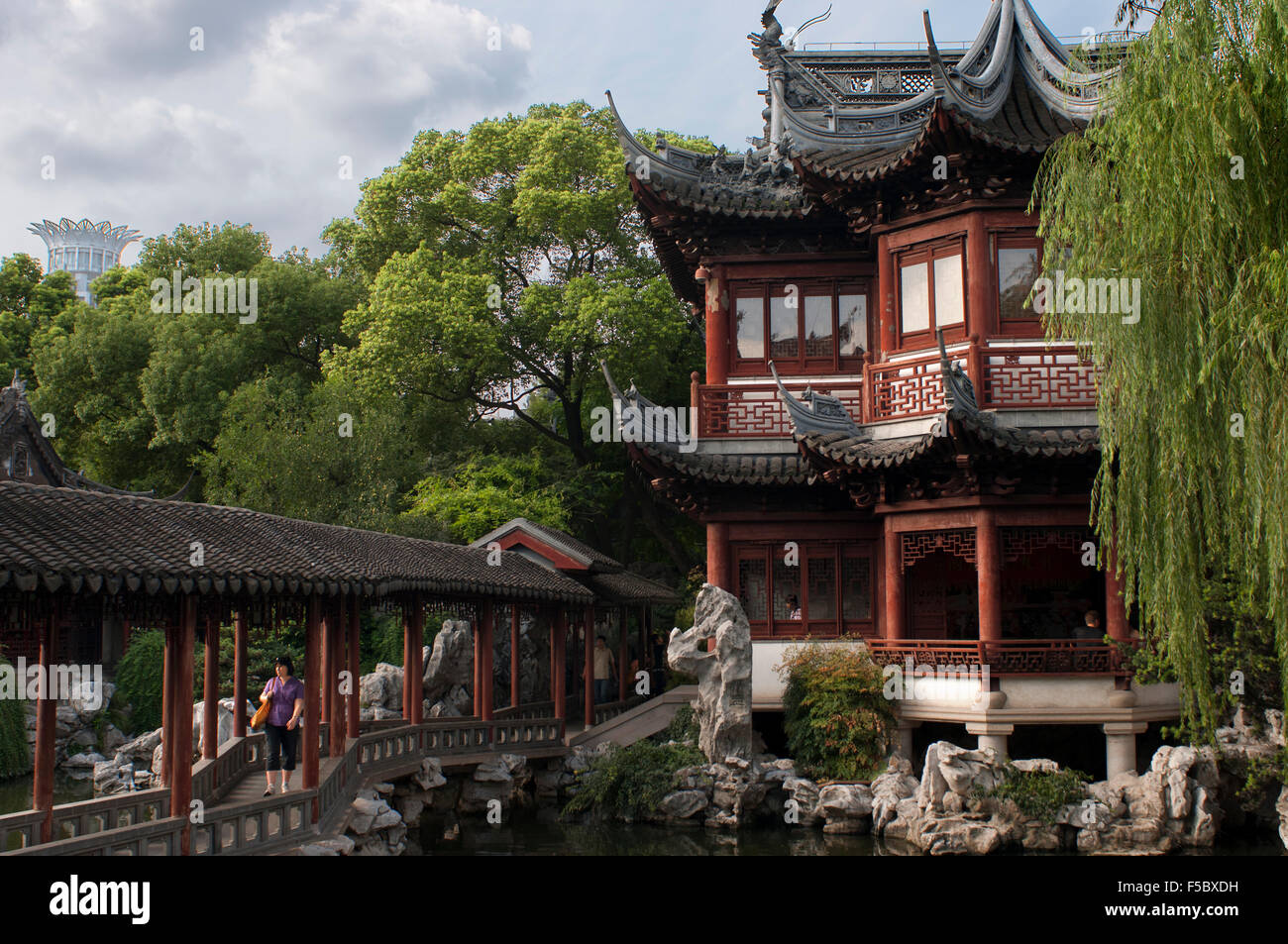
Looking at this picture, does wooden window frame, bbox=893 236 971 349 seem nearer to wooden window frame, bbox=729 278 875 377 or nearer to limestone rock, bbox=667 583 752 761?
wooden window frame, bbox=729 278 875 377

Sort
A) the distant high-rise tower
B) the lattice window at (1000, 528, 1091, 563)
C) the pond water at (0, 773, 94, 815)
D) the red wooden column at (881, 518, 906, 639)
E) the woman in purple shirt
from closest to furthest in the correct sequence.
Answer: the woman in purple shirt → the lattice window at (1000, 528, 1091, 563) → the red wooden column at (881, 518, 906, 639) → the pond water at (0, 773, 94, 815) → the distant high-rise tower

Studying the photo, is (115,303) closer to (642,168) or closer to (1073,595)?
(642,168)

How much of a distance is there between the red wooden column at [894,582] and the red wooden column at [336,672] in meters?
6.58

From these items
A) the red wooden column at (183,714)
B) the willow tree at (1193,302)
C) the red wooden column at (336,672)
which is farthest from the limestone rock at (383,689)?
the willow tree at (1193,302)

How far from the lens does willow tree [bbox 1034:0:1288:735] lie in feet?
24.6

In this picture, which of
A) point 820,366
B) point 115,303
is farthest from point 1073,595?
point 115,303

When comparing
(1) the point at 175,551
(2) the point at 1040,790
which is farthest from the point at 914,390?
(1) the point at 175,551

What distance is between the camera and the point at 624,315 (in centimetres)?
2259

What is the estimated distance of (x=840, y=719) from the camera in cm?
1354

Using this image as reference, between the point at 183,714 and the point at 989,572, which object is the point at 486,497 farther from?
the point at 183,714

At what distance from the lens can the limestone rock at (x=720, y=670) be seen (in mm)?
13930

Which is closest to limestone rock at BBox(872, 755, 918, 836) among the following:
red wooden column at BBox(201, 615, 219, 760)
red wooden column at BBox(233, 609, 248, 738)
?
red wooden column at BBox(233, 609, 248, 738)

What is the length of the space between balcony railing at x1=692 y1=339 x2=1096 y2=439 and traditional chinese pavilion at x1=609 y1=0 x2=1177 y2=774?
0.03m

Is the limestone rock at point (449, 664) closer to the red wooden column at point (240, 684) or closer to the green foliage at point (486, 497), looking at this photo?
the green foliage at point (486, 497)
